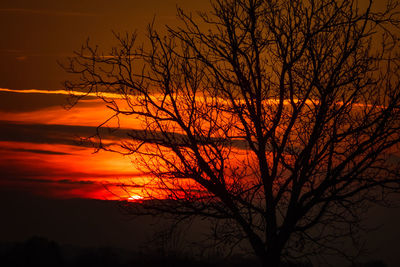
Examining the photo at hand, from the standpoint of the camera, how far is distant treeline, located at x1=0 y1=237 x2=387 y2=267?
12.9 metres

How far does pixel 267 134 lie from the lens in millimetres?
8781

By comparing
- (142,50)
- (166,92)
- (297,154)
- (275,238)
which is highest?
(142,50)

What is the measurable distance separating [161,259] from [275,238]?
5182 millimetres

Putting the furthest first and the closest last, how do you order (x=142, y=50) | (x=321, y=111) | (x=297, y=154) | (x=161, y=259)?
(x=161, y=259)
(x=142, y=50)
(x=297, y=154)
(x=321, y=111)

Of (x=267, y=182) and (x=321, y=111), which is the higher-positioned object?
(x=321, y=111)

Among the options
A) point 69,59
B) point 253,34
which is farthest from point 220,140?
point 69,59

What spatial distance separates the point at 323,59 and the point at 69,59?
5.23 m

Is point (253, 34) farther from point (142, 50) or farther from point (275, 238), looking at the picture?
point (275, 238)

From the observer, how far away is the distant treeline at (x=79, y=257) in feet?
42.3

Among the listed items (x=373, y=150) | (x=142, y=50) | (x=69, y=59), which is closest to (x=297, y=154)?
(x=373, y=150)

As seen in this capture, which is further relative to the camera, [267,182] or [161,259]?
[161,259]

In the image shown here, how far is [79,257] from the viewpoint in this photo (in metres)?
14.1

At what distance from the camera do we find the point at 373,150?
8656 millimetres

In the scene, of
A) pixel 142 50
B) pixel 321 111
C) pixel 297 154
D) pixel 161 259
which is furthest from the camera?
pixel 161 259
